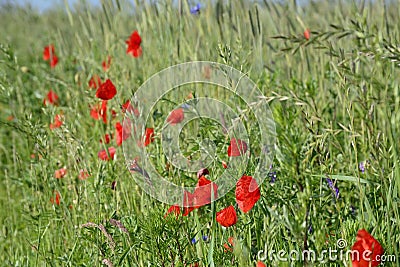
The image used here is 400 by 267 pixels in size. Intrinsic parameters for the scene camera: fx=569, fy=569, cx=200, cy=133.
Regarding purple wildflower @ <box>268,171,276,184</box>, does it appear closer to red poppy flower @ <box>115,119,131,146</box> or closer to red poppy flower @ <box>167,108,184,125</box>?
red poppy flower @ <box>167,108,184,125</box>

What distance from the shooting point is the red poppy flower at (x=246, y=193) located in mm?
1245

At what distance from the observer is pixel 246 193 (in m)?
1.25

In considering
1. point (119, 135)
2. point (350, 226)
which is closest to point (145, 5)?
point (119, 135)

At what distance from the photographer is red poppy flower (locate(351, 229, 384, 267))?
1.04 meters

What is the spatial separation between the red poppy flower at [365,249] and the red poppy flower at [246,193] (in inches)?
10.5

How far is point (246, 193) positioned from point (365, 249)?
30 centimetres

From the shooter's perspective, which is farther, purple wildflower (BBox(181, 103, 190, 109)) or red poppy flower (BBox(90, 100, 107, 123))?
red poppy flower (BBox(90, 100, 107, 123))

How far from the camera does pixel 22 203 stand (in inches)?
88.8

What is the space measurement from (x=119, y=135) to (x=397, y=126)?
3.08 feet

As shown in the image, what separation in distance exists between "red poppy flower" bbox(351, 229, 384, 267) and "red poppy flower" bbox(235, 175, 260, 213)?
27 cm

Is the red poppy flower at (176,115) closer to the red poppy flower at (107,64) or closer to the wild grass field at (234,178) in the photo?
the wild grass field at (234,178)

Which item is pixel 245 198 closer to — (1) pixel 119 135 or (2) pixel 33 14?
(1) pixel 119 135

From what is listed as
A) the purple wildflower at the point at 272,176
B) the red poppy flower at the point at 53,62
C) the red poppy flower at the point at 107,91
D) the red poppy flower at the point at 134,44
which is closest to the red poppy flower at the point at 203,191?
the purple wildflower at the point at 272,176

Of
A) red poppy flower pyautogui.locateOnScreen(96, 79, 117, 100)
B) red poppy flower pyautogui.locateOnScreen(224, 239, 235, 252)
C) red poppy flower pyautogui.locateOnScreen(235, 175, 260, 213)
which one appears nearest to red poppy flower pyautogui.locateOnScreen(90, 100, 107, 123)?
red poppy flower pyautogui.locateOnScreen(96, 79, 117, 100)
